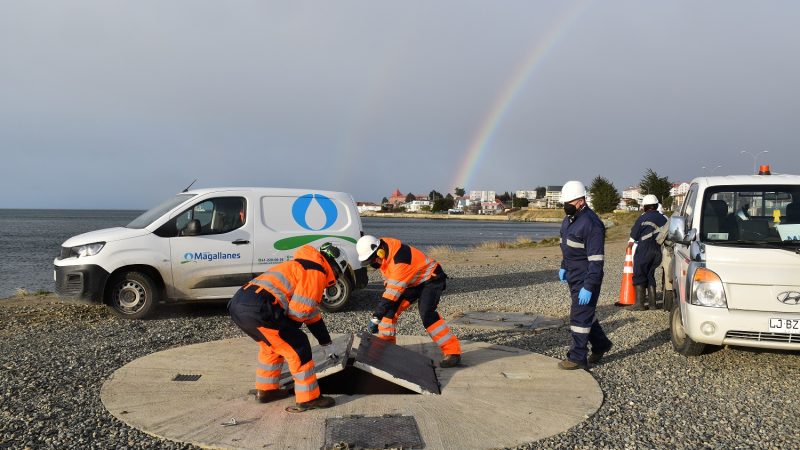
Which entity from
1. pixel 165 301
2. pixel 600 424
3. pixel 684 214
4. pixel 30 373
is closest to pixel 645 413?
pixel 600 424

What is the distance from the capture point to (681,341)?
25.0 ft

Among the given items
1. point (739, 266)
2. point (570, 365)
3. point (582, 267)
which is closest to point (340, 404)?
point (570, 365)

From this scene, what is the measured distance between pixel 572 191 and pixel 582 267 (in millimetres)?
814

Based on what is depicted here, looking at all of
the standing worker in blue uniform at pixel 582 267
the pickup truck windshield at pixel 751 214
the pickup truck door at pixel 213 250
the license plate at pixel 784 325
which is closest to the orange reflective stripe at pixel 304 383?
the standing worker in blue uniform at pixel 582 267

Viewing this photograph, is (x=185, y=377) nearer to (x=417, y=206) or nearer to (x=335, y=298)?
(x=335, y=298)

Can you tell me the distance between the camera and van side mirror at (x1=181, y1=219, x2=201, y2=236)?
9992 millimetres

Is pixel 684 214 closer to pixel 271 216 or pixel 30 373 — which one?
pixel 271 216

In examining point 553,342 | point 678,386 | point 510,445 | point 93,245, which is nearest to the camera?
point 510,445

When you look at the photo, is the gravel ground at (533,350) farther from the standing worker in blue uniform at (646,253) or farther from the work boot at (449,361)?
the work boot at (449,361)

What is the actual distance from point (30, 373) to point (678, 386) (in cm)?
636

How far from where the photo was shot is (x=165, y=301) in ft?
32.8

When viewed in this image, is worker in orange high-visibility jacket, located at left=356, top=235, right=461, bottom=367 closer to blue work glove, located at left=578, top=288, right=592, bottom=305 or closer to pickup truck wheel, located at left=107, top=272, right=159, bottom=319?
blue work glove, located at left=578, top=288, right=592, bottom=305

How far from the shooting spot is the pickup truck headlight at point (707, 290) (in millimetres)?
6617

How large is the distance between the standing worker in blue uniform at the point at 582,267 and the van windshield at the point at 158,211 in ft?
19.7
